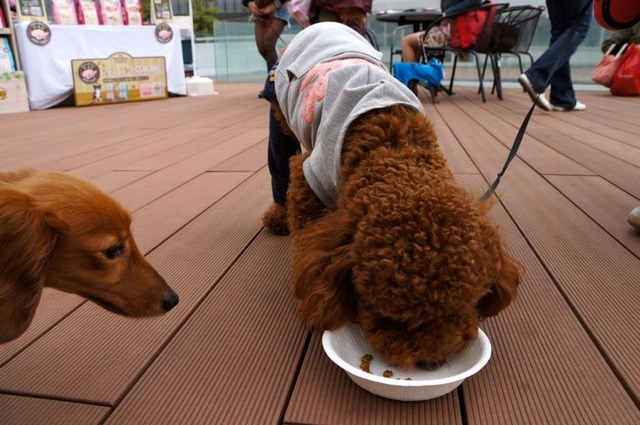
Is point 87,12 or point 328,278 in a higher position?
point 87,12

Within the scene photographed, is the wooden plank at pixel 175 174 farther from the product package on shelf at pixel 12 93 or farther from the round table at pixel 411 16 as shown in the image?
the round table at pixel 411 16

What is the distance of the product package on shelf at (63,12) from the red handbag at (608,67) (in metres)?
6.80

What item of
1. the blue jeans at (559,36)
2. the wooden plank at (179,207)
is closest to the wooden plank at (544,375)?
the wooden plank at (179,207)

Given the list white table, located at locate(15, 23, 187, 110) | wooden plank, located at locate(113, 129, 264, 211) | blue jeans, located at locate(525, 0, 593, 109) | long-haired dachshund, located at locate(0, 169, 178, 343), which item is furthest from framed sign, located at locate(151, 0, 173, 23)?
long-haired dachshund, located at locate(0, 169, 178, 343)

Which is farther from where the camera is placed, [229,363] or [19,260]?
[229,363]

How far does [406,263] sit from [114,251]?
2.12 ft

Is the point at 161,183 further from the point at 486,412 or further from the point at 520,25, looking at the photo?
the point at 520,25

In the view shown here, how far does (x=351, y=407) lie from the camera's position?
42.3 inches

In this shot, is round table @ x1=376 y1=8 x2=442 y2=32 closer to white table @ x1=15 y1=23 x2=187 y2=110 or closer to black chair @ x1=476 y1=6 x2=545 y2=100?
black chair @ x1=476 y1=6 x2=545 y2=100

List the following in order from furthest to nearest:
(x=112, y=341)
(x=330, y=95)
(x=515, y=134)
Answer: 1. (x=515, y=134)
2. (x=330, y=95)
3. (x=112, y=341)

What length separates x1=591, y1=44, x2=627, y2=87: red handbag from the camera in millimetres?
6553

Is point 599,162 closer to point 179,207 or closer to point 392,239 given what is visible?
point 179,207

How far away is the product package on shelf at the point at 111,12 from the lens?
21.1 ft

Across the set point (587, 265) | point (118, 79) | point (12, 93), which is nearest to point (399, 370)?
point (587, 265)
